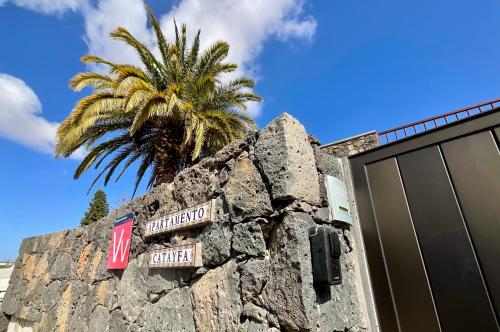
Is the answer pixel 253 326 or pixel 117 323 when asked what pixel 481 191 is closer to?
pixel 253 326

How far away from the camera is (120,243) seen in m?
2.54

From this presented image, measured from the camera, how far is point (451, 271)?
1.34 m

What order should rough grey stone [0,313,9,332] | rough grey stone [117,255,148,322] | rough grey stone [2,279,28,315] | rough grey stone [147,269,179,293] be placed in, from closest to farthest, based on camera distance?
rough grey stone [147,269,179,293] → rough grey stone [117,255,148,322] → rough grey stone [2,279,28,315] → rough grey stone [0,313,9,332]

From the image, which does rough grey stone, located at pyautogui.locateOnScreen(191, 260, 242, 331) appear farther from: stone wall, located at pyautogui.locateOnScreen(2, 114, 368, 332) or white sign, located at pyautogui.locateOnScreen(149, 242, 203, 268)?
white sign, located at pyautogui.locateOnScreen(149, 242, 203, 268)

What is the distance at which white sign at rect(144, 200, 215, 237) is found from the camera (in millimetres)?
1744

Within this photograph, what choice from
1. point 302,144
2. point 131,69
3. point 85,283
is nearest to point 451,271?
point 302,144

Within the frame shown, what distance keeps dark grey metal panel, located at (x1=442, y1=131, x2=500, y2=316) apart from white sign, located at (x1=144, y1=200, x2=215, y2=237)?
1.35 m

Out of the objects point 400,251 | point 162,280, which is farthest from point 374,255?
point 162,280

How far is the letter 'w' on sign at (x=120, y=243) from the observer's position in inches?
95.4

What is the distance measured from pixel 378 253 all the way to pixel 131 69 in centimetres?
543

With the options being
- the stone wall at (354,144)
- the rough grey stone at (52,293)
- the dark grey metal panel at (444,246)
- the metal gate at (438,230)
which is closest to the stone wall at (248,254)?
the metal gate at (438,230)

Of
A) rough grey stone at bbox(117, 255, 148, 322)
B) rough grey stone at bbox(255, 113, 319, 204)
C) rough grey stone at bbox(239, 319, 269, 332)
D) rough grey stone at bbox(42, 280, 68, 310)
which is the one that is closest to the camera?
rough grey stone at bbox(239, 319, 269, 332)

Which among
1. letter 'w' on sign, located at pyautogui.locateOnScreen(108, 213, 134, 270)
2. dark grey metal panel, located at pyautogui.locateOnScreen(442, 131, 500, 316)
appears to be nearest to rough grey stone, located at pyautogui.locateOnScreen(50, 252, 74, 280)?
letter 'w' on sign, located at pyautogui.locateOnScreen(108, 213, 134, 270)

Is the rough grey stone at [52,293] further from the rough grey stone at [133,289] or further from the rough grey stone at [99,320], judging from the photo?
the rough grey stone at [133,289]
